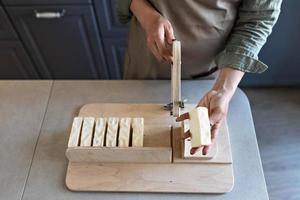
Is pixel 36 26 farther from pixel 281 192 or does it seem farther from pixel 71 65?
pixel 281 192

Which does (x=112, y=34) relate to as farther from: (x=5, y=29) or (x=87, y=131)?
(x=87, y=131)

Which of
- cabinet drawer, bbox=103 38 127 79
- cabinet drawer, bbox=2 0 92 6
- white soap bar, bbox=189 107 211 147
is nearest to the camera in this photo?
white soap bar, bbox=189 107 211 147

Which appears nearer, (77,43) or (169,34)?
(169,34)

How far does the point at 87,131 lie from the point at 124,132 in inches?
2.8

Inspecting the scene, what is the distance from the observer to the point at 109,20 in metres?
1.19

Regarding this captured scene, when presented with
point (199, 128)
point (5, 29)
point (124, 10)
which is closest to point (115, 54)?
point (5, 29)

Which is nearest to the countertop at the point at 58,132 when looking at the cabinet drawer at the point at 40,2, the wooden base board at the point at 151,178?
the wooden base board at the point at 151,178

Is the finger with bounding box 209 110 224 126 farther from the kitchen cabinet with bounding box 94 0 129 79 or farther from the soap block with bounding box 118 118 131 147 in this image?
the kitchen cabinet with bounding box 94 0 129 79

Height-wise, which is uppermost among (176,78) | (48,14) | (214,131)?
(176,78)

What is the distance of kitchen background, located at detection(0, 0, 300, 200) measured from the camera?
116 centimetres

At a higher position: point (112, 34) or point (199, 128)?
point (199, 128)

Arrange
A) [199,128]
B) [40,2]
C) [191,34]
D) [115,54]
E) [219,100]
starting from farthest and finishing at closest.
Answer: [115,54], [40,2], [191,34], [219,100], [199,128]

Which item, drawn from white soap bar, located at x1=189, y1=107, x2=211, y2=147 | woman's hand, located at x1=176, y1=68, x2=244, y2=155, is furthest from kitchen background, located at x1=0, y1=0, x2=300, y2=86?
white soap bar, located at x1=189, y1=107, x2=211, y2=147

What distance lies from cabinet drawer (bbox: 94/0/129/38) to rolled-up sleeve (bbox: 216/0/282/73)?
0.58 metres
